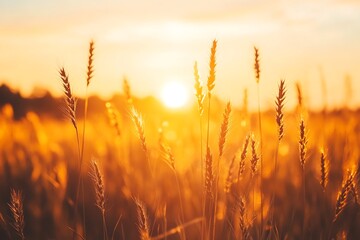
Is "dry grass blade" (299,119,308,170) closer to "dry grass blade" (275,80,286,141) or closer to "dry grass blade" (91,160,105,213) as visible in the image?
"dry grass blade" (275,80,286,141)

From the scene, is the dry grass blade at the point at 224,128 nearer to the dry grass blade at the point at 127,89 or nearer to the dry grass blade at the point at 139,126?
the dry grass blade at the point at 139,126

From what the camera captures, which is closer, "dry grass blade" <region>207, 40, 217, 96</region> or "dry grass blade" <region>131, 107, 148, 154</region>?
"dry grass blade" <region>207, 40, 217, 96</region>

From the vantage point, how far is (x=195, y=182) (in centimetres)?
474

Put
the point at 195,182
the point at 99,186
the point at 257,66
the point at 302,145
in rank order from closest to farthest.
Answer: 1. the point at 99,186
2. the point at 302,145
3. the point at 257,66
4. the point at 195,182

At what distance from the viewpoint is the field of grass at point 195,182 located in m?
2.18

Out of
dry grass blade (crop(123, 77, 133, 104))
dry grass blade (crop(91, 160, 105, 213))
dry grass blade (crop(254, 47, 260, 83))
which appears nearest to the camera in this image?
dry grass blade (crop(91, 160, 105, 213))

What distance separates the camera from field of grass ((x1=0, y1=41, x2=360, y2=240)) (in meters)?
2.18

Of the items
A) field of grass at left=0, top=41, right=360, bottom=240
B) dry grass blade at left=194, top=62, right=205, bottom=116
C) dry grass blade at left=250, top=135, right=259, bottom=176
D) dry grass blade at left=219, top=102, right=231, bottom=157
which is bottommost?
field of grass at left=0, top=41, right=360, bottom=240

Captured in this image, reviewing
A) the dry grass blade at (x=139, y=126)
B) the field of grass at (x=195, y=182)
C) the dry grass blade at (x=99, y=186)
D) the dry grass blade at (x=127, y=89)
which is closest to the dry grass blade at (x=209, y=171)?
the field of grass at (x=195, y=182)

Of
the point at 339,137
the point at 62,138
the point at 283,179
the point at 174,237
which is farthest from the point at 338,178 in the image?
the point at 62,138

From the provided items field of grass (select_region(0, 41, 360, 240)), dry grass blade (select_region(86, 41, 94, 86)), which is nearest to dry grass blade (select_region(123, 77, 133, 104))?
field of grass (select_region(0, 41, 360, 240))

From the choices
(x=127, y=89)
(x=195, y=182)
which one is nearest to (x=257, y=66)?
(x=127, y=89)

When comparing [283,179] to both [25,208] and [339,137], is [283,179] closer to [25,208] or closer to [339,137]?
[339,137]

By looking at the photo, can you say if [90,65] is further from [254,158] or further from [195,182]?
[195,182]
